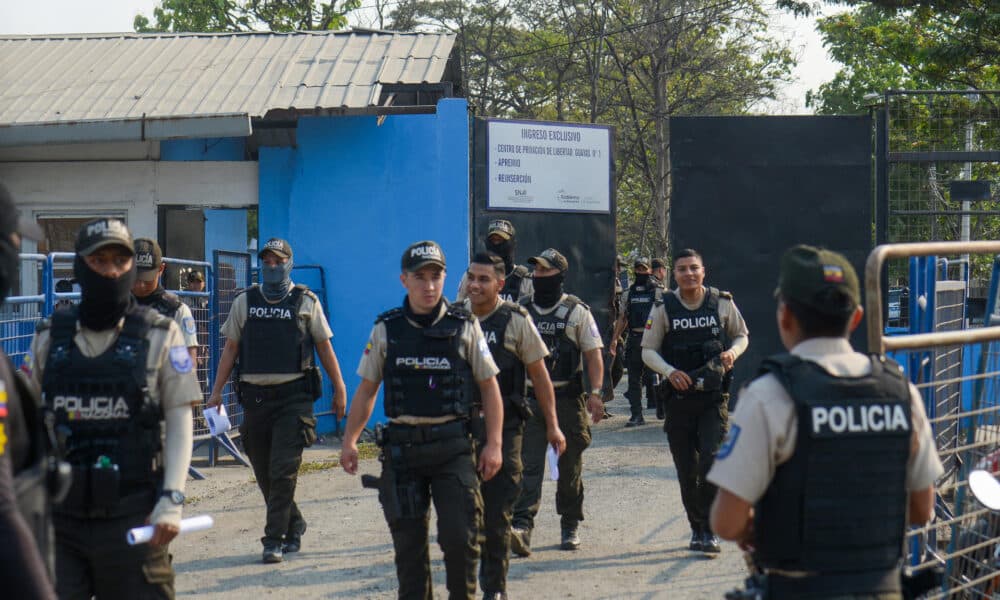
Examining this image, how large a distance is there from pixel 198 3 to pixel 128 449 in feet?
105

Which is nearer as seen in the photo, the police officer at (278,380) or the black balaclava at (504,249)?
the police officer at (278,380)

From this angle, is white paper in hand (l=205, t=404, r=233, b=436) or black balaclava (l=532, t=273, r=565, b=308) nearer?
black balaclava (l=532, t=273, r=565, b=308)

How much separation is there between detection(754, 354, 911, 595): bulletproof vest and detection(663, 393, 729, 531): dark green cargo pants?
15.0 feet

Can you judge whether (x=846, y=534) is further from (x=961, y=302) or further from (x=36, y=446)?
(x=961, y=302)

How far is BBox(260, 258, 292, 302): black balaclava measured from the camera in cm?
865

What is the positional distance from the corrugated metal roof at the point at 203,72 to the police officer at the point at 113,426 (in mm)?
9481

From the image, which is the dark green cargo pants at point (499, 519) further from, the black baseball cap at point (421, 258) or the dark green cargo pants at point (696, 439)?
the dark green cargo pants at point (696, 439)

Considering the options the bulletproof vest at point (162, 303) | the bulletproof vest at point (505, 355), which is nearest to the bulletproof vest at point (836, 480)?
the bulletproof vest at point (505, 355)

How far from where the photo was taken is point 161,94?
15.2 m

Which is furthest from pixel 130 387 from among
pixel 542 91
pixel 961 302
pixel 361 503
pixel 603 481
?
pixel 542 91

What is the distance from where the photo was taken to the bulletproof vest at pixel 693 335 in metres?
8.27

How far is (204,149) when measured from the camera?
1612 cm

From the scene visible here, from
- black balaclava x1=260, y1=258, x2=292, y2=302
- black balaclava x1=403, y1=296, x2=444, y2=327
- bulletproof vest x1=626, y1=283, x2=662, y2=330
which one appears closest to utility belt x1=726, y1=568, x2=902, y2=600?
black balaclava x1=403, y1=296, x2=444, y2=327

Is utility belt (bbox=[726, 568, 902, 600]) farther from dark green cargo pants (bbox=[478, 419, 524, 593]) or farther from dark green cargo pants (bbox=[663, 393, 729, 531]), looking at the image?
dark green cargo pants (bbox=[663, 393, 729, 531])
